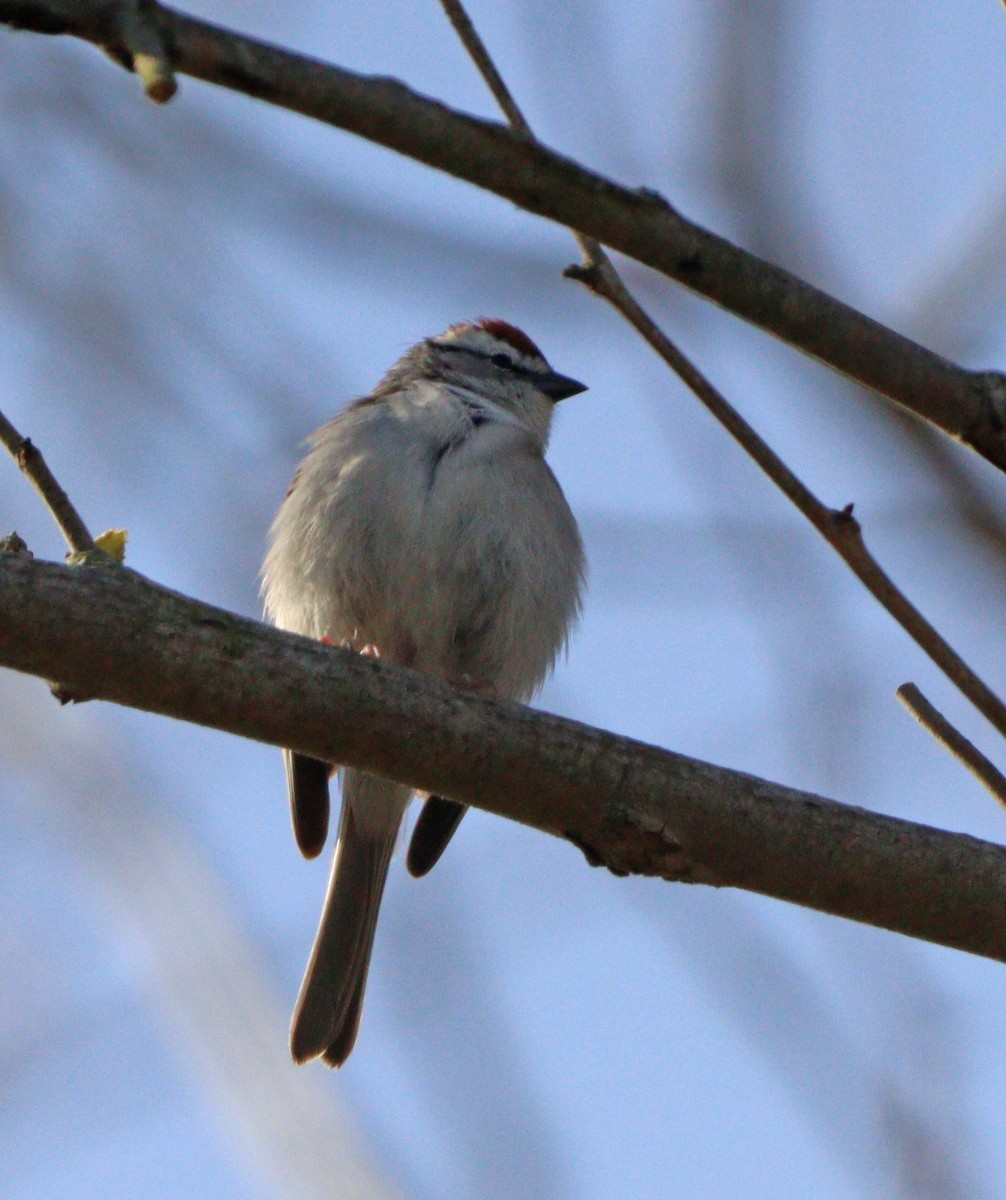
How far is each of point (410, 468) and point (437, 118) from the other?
279cm

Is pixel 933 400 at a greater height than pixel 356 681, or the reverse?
pixel 933 400

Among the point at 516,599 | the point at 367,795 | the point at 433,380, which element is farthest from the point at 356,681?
the point at 433,380

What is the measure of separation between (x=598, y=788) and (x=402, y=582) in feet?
7.15

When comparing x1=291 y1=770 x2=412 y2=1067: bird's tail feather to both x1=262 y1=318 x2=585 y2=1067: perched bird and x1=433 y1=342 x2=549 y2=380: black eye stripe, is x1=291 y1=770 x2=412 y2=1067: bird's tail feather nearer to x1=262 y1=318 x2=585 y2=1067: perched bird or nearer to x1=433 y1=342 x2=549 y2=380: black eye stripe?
x1=262 y1=318 x2=585 y2=1067: perched bird

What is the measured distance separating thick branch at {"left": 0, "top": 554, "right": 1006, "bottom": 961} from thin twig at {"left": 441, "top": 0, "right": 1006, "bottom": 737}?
267mm

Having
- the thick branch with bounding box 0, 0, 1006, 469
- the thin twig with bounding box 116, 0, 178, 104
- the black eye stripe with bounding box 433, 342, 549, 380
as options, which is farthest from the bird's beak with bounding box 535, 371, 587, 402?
the thin twig with bounding box 116, 0, 178, 104

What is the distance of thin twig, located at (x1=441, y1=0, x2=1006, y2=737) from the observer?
2547 millimetres

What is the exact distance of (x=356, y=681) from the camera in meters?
2.44

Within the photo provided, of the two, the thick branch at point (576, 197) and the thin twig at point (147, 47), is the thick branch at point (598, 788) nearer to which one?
the thick branch at point (576, 197)

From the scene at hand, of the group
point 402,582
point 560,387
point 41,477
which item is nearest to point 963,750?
point 41,477

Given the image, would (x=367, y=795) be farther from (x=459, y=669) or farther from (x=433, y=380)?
(x=433, y=380)

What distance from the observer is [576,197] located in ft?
6.63

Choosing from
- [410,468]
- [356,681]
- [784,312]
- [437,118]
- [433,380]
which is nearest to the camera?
[437,118]

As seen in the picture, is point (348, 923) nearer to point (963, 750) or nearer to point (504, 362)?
point (504, 362)
